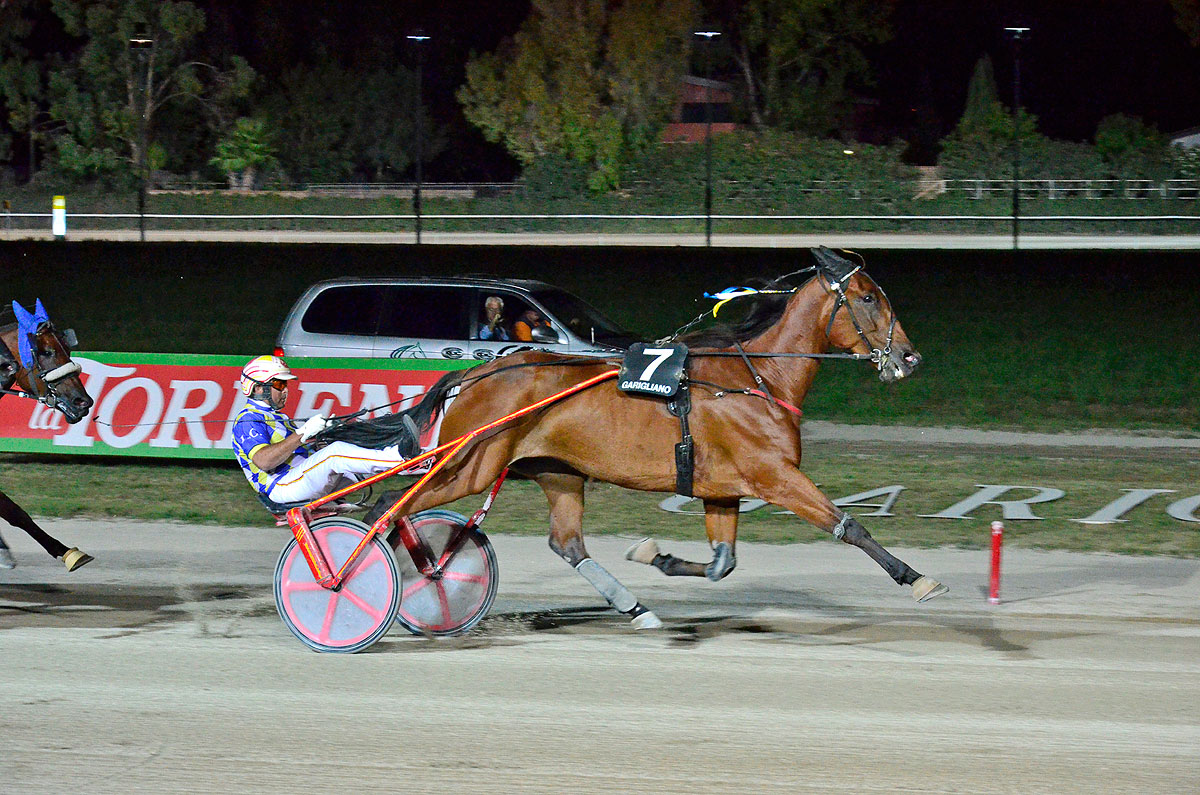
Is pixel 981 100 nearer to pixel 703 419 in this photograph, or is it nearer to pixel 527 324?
pixel 527 324

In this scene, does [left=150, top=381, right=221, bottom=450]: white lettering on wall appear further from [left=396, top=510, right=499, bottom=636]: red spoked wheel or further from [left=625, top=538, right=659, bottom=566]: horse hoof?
[left=625, top=538, right=659, bottom=566]: horse hoof

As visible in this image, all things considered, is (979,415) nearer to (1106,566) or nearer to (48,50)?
(1106,566)

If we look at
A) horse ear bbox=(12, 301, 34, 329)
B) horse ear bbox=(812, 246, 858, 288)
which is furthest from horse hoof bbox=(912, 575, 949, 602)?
horse ear bbox=(12, 301, 34, 329)

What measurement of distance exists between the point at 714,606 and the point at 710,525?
79cm

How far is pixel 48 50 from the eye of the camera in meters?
64.2

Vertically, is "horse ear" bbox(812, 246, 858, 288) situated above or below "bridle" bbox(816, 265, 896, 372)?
above

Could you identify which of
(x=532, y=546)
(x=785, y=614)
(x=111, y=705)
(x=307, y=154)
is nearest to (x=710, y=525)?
(x=785, y=614)

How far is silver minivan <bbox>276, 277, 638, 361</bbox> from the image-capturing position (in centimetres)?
1462

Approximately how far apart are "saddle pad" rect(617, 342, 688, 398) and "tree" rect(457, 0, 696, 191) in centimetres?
4531

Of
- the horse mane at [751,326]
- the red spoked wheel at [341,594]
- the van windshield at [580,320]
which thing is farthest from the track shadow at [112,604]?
the van windshield at [580,320]

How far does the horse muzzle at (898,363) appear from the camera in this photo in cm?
777

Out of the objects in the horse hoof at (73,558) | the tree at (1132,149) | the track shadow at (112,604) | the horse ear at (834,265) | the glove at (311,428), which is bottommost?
the track shadow at (112,604)

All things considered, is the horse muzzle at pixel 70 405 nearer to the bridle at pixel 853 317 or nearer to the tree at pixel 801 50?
the bridle at pixel 853 317

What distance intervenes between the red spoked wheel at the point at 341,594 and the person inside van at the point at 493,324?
7296 millimetres
